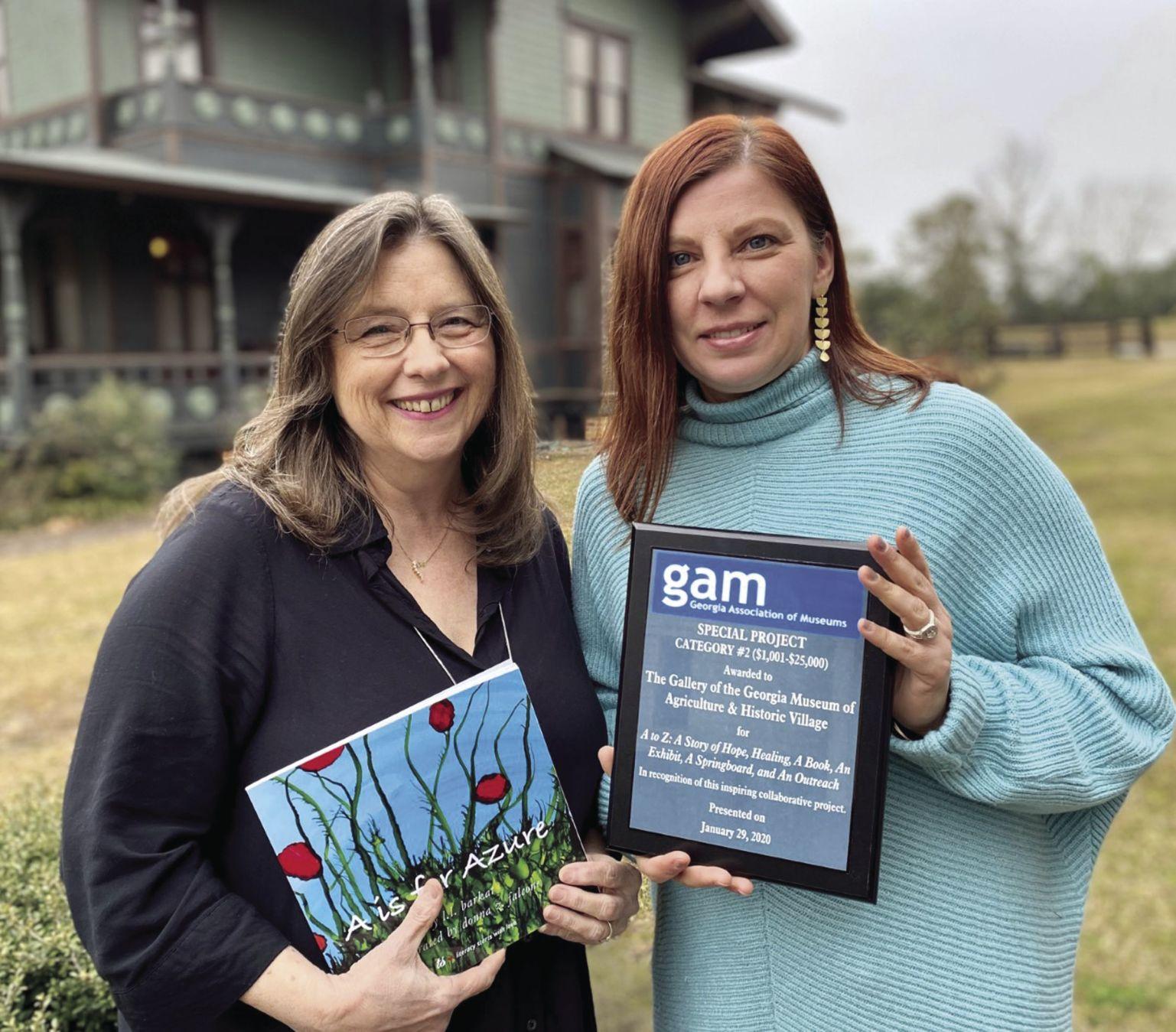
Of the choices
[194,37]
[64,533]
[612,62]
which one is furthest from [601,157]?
[64,533]

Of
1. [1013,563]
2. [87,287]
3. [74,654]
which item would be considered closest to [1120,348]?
[87,287]

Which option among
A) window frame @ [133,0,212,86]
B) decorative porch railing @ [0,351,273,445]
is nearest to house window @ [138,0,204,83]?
window frame @ [133,0,212,86]

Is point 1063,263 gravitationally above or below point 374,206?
above

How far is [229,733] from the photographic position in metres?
1.92

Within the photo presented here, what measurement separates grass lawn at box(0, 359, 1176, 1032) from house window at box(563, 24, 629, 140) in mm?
10918

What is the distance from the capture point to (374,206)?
2133 mm

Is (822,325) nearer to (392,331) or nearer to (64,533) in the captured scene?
(392,331)

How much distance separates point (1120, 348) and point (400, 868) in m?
48.3

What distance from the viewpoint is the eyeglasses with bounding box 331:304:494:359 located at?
2.13m

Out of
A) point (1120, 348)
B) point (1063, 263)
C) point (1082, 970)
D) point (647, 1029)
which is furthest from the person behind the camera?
point (1063, 263)

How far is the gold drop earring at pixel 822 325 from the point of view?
217 cm

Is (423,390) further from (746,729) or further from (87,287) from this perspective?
(87,287)

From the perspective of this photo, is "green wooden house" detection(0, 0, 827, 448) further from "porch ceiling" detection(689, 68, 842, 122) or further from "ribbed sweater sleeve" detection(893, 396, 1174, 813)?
"ribbed sweater sleeve" detection(893, 396, 1174, 813)

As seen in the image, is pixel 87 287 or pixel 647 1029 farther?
pixel 87 287
